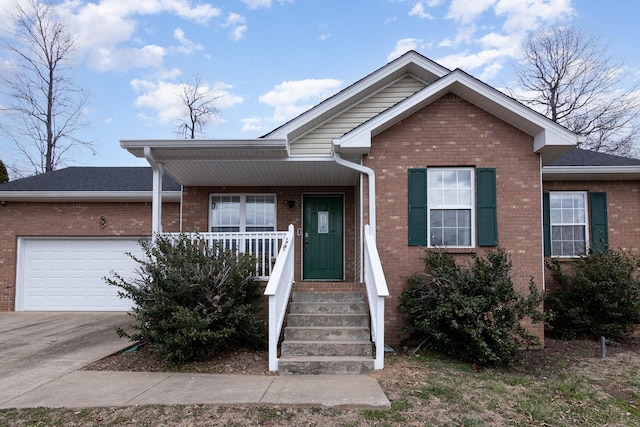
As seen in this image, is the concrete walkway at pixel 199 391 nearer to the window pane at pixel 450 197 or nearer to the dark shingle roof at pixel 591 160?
the window pane at pixel 450 197

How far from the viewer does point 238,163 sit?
8.32 metres

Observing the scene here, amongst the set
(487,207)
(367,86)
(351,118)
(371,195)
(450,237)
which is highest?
(367,86)

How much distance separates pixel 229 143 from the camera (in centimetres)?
754

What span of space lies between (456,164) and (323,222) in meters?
3.65

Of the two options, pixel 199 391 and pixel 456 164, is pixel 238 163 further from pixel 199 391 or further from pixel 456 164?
pixel 199 391

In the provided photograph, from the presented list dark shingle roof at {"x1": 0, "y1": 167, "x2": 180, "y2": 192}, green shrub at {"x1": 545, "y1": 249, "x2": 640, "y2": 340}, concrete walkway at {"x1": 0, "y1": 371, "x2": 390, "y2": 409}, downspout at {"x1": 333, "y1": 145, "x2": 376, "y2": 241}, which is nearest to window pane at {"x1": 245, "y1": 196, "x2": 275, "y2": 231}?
dark shingle roof at {"x1": 0, "y1": 167, "x2": 180, "y2": 192}

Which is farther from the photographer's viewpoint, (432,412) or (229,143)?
(229,143)

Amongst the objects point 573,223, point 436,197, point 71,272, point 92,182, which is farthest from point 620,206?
point 71,272

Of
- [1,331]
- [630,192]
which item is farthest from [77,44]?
[630,192]

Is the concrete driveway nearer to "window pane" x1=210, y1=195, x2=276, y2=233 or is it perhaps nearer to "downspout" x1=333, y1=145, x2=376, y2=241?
"window pane" x1=210, y1=195, x2=276, y2=233

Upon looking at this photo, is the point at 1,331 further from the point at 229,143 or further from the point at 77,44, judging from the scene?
the point at 77,44

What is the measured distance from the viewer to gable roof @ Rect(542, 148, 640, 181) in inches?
364

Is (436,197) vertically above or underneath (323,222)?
above

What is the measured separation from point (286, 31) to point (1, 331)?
→ 11.1 meters
